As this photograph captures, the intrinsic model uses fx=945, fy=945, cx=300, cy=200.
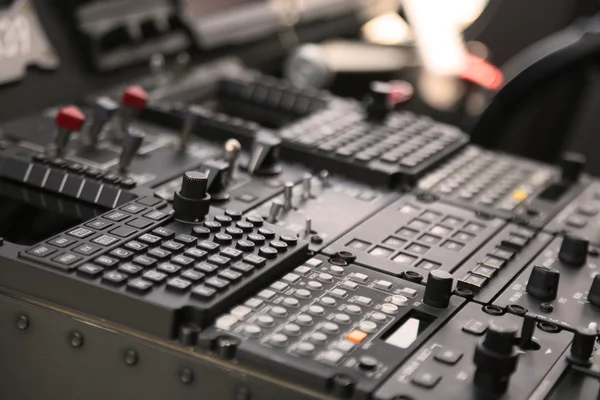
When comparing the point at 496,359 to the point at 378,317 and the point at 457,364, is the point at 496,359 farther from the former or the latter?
the point at 378,317

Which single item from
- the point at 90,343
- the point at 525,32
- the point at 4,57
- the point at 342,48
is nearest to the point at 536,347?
the point at 90,343

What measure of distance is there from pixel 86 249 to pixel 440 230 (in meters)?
0.59

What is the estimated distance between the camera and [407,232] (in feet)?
5.04

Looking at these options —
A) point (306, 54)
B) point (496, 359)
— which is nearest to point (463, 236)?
point (496, 359)

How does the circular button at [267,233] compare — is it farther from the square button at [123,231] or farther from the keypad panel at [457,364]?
the keypad panel at [457,364]

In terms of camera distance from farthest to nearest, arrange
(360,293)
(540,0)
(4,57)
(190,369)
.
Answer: (540,0)
(4,57)
(360,293)
(190,369)

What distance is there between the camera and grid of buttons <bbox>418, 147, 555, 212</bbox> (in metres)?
1.72

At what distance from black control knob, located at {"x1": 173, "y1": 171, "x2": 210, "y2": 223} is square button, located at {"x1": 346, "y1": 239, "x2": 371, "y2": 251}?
23 cm

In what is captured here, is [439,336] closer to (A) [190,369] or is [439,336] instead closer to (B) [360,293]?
(B) [360,293]

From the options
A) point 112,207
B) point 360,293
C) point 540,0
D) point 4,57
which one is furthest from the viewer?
point 540,0

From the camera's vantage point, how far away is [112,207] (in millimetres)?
1510

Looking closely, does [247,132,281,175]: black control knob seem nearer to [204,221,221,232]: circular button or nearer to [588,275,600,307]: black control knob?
[204,221,221,232]: circular button

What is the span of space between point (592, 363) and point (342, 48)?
169 cm

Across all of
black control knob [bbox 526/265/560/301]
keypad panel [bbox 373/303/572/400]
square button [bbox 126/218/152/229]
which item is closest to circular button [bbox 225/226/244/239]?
square button [bbox 126/218/152/229]
